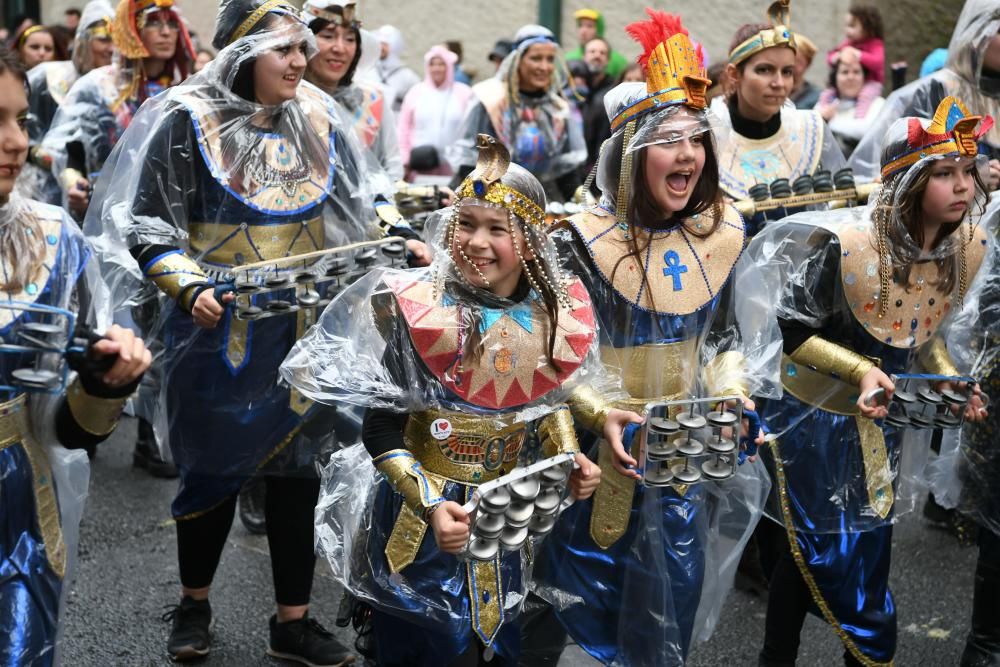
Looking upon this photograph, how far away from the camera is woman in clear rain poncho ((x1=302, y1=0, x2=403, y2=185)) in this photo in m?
5.76

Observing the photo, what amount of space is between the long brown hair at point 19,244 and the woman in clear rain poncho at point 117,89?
2582mm

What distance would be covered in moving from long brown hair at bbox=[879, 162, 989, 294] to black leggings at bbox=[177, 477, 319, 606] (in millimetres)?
2006

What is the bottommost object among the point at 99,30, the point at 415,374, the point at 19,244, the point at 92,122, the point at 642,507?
the point at 642,507

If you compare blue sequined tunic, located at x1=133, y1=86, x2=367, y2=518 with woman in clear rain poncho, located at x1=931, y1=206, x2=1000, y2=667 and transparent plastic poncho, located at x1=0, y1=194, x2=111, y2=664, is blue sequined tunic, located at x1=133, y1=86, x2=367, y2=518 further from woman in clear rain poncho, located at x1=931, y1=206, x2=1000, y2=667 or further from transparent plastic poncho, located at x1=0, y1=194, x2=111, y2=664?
woman in clear rain poncho, located at x1=931, y1=206, x2=1000, y2=667

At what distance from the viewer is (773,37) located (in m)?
5.19

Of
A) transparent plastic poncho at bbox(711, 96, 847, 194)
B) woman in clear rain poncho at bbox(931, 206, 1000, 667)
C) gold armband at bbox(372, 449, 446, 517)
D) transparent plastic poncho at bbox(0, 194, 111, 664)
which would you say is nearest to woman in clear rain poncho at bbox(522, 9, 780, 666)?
gold armband at bbox(372, 449, 446, 517)

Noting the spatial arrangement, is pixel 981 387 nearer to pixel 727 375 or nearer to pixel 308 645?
pixel 727 375

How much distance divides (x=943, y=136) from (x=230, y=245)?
222 cm

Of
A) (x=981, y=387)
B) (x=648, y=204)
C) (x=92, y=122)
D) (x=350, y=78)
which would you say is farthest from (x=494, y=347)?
(x=92, y=122)

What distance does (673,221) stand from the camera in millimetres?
3557

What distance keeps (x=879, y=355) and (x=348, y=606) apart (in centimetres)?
176

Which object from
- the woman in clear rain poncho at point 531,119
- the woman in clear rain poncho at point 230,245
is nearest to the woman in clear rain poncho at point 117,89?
the woman in clear rain poncho at point 230,245

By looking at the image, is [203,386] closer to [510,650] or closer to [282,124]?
[282,124]

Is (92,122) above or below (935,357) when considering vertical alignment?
above
